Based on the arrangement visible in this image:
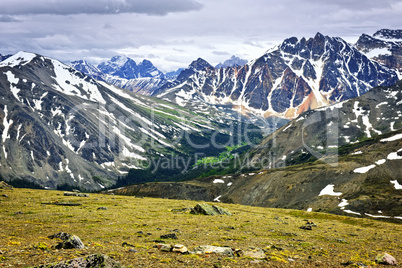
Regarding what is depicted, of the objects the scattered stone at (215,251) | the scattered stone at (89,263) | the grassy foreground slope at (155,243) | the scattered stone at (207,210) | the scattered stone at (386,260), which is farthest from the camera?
the scattered stone at (207,210)

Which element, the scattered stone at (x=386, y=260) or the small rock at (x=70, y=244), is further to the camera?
the scattered stone at (x=386, y=260)

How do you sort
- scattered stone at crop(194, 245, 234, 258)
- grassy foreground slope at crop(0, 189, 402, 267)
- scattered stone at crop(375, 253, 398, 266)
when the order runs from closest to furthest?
grassy foreground slope at crop(0, 189, 402, 267) → scattered stone at crop(194, 245, 234, 258) → scattered stone at crop(375, 253, 398, 266)

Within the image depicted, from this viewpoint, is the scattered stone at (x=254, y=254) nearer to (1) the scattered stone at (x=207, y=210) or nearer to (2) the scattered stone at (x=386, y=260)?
(2) the scattered stone at (x=386, y=260)

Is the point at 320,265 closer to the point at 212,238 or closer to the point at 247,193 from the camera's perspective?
the point at 212,238

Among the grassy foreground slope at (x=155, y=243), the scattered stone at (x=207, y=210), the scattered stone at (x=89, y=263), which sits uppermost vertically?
the scattered stone at (x=89, y=263)

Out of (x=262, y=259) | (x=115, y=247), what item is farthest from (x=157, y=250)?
(x=262, y=259)

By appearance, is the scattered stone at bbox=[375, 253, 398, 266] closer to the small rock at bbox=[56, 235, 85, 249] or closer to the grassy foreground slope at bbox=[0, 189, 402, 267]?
the grassy foreground slope at bbox=[0, 189, 402, 267]

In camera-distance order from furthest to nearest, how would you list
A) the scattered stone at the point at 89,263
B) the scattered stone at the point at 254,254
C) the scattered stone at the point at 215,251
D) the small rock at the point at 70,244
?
the scattered stone at the point at 254,254
the scattered stone at the point at 215,251
the small rock at the point at 70,244
the scattered stone at the point at 89,263

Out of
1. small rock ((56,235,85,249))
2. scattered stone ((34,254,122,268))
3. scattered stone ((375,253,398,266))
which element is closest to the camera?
scattered stone ((34,254,122,268))

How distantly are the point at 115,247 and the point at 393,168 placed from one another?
578ft

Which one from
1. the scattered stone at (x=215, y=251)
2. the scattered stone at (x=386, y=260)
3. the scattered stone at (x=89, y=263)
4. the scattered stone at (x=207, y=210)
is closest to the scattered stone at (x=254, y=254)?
the scattered stone at (x=215, y=251)

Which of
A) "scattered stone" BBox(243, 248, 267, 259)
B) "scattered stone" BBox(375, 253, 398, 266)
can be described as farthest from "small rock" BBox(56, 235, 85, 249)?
"scattered stone" BBox(375, 253, 398, 266)

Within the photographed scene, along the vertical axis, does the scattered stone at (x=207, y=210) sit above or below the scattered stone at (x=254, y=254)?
below

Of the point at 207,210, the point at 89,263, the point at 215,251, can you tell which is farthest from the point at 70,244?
the point at 207,210
